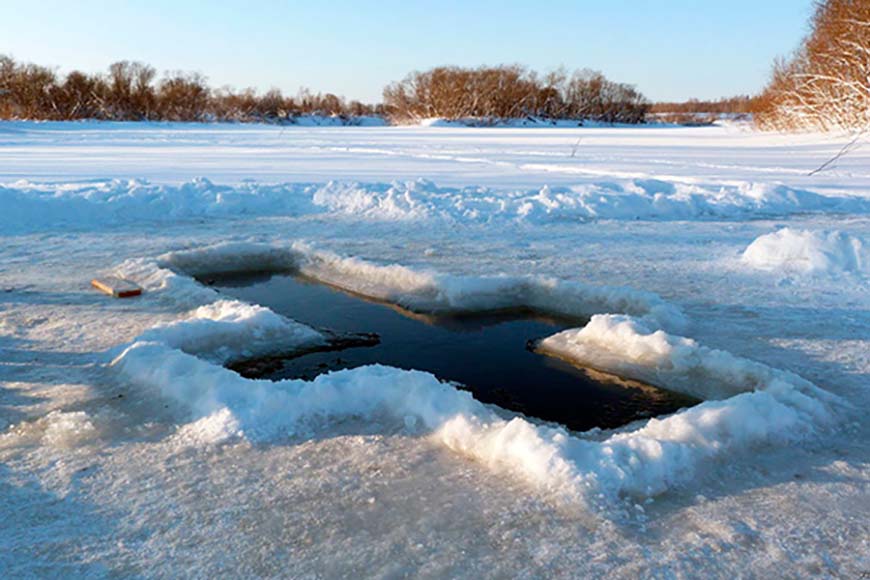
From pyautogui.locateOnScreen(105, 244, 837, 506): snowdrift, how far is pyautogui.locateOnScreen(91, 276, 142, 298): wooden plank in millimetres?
745

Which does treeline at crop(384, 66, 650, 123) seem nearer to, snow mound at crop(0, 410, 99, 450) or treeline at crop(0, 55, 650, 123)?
treeline at crop(0, 55, 650, 123)

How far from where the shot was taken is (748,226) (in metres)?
8.48

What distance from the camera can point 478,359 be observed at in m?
4.45

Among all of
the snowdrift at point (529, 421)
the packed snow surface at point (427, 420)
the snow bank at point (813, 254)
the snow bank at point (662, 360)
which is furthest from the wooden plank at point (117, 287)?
the snow bank at point (813, 254)

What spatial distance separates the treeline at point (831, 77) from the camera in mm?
20938

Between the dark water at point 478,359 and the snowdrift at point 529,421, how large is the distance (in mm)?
204

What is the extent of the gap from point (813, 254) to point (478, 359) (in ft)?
12.0

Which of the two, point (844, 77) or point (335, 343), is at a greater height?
point (844, 77)

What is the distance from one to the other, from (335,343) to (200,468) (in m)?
1.81

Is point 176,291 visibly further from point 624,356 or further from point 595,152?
point 595,152

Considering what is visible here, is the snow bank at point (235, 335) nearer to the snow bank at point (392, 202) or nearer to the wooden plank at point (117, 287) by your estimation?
the wooden plank at point (117, 287)

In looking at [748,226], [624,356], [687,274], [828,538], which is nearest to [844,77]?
[748,226]

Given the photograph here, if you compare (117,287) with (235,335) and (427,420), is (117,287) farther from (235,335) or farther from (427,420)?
(427,420)

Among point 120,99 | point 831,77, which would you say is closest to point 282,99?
point 120,99
